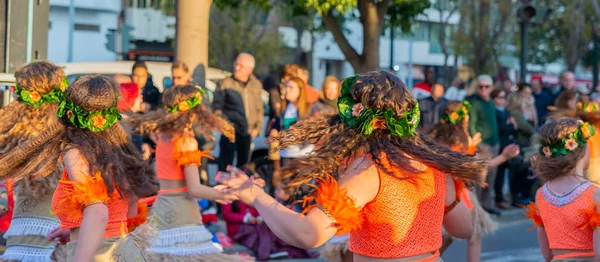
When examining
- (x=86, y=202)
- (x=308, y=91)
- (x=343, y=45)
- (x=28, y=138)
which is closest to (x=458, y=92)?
(x=343, y=45)

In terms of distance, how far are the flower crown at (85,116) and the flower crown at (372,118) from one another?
1.46 meters

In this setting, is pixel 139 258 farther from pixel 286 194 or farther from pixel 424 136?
pixel 424 136

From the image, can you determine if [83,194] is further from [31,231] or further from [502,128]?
[502,128]

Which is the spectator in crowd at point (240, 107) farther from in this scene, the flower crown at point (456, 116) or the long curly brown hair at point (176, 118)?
the flower crown at point (456, 116)

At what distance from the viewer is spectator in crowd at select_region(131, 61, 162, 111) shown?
10852 millimetres

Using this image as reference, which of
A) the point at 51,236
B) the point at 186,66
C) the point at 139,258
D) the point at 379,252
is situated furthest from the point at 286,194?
the point at 186,66

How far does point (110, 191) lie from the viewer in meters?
4.86

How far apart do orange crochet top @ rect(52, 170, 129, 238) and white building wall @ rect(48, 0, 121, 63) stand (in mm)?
39470

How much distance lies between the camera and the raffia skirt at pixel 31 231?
A: 20.1 ft

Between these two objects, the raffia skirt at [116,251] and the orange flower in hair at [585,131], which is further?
the orange flower in hair at [585,131]

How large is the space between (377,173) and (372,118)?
0.73 feet

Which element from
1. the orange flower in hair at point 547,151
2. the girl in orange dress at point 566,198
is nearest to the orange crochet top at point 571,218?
the girl in orange dress at point 566,198

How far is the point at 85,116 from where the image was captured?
495 centimetres

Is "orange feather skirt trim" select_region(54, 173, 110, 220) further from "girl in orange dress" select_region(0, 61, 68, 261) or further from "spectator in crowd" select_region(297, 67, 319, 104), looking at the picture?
"spectator in crowd" select_region(297, 67, 319, 104)
